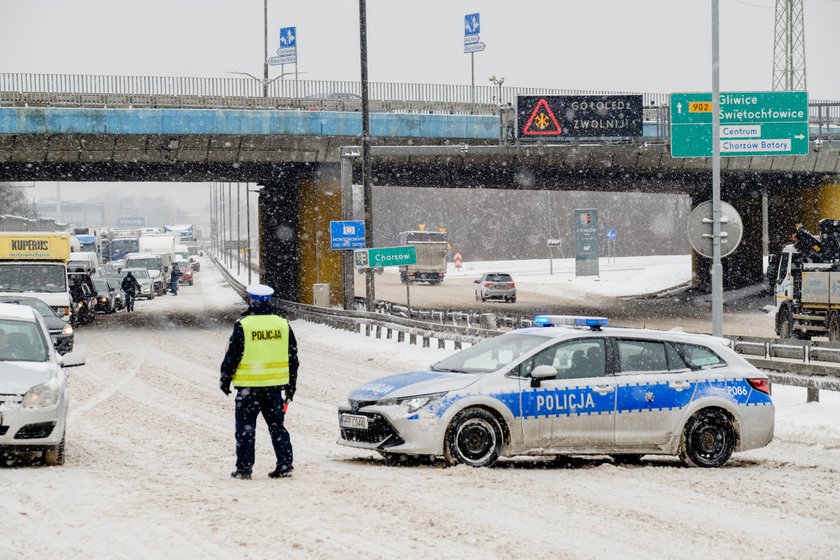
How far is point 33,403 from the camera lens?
11.4 metres

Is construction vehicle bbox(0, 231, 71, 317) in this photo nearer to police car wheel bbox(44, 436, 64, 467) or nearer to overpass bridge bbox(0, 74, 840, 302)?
overpass bridge bbox(0, 74, 840, 302)

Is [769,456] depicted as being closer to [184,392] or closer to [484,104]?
[184,392]

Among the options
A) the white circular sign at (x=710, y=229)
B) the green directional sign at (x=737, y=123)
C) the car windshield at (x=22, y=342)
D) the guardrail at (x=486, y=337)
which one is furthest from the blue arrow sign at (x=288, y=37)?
the car windshield at (x=22, y=342)

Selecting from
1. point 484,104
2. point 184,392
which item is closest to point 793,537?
point 184,392

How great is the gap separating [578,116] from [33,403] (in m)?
34.2

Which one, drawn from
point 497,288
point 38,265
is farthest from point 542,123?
point 497,288

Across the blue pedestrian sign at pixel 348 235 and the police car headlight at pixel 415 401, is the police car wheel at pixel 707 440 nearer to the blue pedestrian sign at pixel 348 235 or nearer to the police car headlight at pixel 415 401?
the police car headlight at pixel 415 401

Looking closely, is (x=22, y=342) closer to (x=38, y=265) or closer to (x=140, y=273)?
(x=38, y=265)

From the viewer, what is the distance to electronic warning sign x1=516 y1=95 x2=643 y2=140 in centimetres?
4306

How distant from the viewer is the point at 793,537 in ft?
27.2

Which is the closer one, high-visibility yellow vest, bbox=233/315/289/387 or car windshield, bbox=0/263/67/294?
high-visibility yellow vest, bbox=233/315/289/387

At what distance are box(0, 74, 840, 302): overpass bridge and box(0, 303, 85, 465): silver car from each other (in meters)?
23.5

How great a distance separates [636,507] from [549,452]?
2.51 meters

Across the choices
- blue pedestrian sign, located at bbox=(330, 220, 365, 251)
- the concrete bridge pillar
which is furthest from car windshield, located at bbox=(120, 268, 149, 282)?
blue pedestrian sign, located at bbox=(330, 220, 365, 251)
